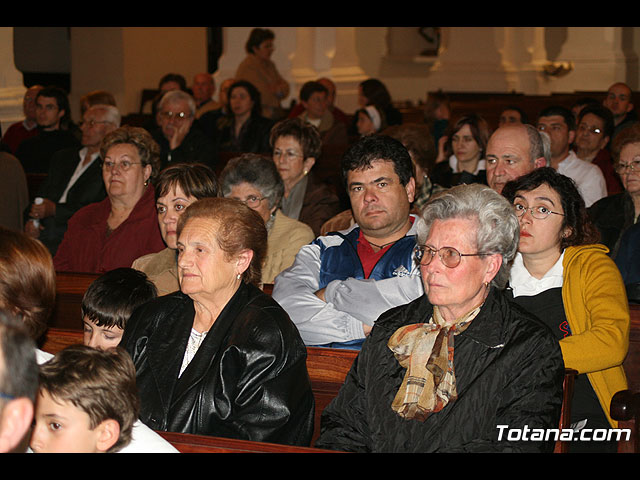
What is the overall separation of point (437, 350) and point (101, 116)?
15.3ft

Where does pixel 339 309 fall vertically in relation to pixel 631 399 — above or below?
above

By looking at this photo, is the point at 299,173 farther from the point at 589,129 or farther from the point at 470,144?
the point at 589,129

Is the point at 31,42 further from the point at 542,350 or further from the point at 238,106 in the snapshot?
the point at 542,350

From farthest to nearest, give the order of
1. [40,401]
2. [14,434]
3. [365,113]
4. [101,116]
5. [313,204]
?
[365,113]
[101,116]
[313,204]
[40,401]
[14,434]

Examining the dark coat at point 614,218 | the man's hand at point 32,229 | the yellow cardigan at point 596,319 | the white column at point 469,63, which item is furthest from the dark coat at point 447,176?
the white column at point 469,63

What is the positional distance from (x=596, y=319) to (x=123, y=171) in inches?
107

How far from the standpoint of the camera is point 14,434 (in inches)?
58.0

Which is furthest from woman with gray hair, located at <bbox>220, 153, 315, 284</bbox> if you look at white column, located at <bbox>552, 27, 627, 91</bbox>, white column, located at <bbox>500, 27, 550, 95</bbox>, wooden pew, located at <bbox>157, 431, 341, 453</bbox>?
white column, located at <bbox>500, 27, 550, 95</bbox>

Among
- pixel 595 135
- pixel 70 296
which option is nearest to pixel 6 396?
pixel 70 296

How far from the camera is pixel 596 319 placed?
10.2 feet

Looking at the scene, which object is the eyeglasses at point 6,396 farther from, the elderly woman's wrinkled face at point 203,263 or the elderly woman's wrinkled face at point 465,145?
the elderly woman's wrinkled face at point 465,145

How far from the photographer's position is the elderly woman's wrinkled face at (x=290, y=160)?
5.56 m

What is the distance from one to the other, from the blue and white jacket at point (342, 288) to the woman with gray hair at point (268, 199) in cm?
69

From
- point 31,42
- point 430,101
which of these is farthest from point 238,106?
point 31,42
